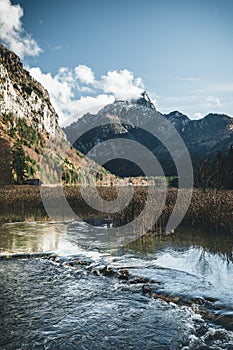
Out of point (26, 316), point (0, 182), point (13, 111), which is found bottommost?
point (26, 316)

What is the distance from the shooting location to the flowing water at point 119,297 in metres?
8.31

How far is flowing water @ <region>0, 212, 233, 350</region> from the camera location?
831 cm

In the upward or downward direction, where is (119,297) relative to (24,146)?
downward

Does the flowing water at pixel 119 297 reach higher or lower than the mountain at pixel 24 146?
lower

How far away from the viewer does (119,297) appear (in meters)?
11.0

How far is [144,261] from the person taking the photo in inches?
603

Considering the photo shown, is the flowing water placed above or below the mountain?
below

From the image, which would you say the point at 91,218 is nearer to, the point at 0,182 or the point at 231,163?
the point at 231,163

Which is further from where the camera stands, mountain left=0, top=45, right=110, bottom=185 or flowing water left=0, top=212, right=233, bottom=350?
mountain left=0, top=45, right=110, bottom=185

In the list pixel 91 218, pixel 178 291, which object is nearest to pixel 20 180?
pixel 91 218

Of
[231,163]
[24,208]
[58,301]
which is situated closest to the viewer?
[58,301]

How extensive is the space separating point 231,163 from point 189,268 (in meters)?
46.9

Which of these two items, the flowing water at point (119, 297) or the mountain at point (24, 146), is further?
the mountain at point (24, 146)

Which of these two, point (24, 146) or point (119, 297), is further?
point (24, 146)
